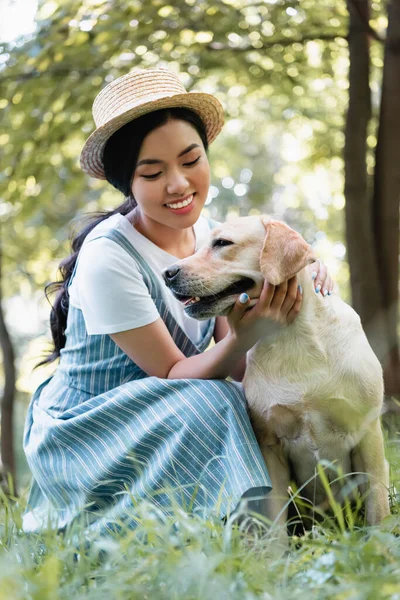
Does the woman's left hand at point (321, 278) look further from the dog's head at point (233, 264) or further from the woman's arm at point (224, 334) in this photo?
the woman's arm at point (224, 334)

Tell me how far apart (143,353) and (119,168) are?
792 mm

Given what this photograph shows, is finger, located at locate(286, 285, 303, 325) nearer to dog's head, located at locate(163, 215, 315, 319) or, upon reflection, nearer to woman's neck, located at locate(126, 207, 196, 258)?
dog's head, located at locate(163, 215, 315, 319)

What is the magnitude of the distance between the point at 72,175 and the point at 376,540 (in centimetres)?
454

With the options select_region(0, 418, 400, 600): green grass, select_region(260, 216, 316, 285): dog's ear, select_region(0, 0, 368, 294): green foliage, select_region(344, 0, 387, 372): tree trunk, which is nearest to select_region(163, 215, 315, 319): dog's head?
select_region(260, 216, 316, 285): dog's ear

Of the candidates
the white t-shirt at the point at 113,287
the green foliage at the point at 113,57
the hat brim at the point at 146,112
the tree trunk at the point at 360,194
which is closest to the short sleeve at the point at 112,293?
the white t-shirt at the point at 113,287

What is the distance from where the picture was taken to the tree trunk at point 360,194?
512cm

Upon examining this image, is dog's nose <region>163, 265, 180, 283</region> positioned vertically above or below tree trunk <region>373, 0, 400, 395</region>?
above

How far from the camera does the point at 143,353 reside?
2859 mm

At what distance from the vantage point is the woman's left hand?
2799 millimetres

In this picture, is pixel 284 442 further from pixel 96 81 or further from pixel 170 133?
pixel 96 81

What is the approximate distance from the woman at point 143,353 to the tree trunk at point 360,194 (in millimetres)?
1981

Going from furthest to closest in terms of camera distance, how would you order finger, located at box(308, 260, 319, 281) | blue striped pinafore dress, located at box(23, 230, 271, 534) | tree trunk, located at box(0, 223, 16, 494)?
tree trunk, located at box(0, 223, 16, 494)
finger, located at box(308, 260, 319, 281)
blue striped pinafore dress, located at box(23, 230, 271, 534)

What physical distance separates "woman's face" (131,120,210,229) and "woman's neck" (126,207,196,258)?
0.38 feet

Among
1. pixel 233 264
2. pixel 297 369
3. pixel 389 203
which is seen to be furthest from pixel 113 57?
pixel 297 369
